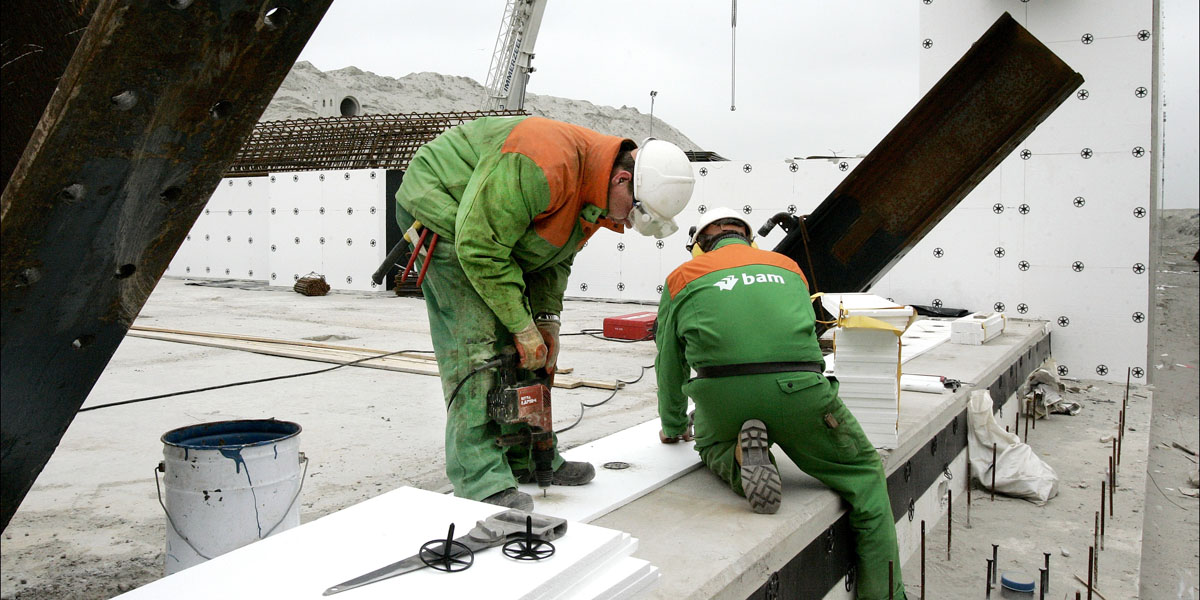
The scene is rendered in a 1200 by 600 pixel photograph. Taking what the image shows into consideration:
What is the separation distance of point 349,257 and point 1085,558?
11491mm

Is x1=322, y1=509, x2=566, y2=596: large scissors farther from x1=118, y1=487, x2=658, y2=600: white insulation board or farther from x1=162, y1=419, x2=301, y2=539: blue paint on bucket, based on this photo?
x1=162, y1=419, x2=301, y2=539: blue paint on bucket

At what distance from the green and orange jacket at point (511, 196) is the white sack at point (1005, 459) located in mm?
3052

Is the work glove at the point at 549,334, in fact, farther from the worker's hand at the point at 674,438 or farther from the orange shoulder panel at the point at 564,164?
the worker's hand at the point at 674,438

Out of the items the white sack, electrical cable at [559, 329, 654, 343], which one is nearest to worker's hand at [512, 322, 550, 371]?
the white sack

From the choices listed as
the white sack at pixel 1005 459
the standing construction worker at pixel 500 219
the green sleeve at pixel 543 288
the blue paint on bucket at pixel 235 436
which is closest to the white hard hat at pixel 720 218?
the standing construction worker at pixel 500 219

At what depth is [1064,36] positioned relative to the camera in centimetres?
748

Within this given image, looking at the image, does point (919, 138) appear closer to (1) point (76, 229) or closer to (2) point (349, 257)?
(1) point (76, 229)

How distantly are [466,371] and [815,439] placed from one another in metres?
1.24

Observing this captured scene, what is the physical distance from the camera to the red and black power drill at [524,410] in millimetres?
2703

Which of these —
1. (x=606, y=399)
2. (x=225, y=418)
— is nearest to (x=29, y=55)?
(x=225, y=418)

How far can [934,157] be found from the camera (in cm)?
474

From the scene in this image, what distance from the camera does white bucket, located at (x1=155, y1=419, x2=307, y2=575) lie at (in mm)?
2412

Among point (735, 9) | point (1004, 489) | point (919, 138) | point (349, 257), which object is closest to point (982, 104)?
point (919, 138)

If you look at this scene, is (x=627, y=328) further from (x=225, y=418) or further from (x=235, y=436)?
(x=235, y=436)
